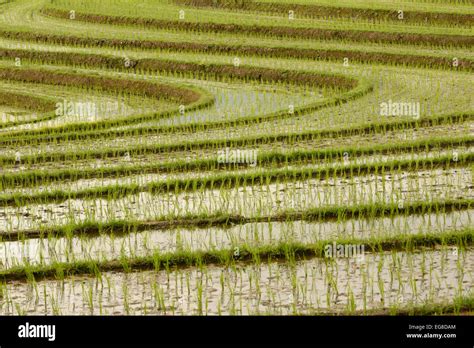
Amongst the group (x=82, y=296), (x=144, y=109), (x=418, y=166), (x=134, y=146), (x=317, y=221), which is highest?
(x=144, y=109)

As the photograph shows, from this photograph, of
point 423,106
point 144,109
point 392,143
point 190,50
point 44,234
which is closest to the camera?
point 44,234

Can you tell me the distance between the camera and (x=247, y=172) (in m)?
8.91

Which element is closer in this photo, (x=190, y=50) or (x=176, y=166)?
(x=176, y=166)

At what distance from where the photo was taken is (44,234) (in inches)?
292

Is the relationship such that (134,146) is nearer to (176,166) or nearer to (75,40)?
(176,166)

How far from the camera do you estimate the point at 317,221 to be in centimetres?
750

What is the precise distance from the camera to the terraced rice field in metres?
6.09

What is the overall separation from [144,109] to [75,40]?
20.8 ft

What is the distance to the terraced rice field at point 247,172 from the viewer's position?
609cm

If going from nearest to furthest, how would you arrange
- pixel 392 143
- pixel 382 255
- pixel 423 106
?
pixel 382 255
pixel 392 143
pixel 423 106

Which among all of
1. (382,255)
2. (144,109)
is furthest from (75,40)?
(382,255)
